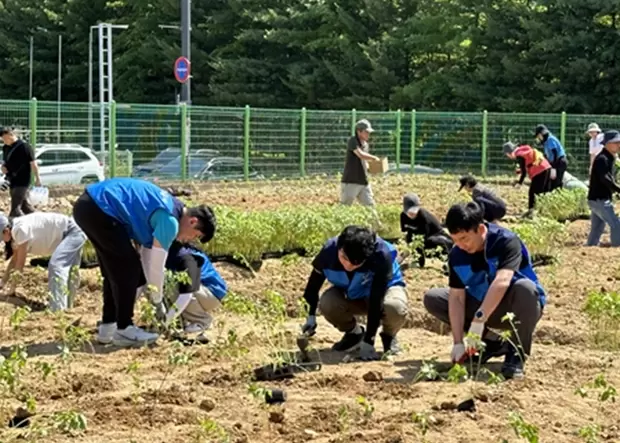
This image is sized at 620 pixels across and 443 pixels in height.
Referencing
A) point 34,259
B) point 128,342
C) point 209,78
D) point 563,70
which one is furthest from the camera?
point 209,78

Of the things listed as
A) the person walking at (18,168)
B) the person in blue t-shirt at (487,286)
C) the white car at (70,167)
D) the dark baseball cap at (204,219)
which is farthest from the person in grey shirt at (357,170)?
the white car at (70,167)

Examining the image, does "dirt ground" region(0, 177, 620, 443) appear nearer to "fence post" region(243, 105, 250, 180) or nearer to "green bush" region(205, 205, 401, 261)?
"green bush" region(205, 205, 401, 261)

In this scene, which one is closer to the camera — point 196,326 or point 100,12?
point 196,326

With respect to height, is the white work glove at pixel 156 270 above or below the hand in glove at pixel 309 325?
above

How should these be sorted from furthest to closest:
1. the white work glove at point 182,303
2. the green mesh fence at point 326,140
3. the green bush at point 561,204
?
the green mesh fence at point 326,140, the green bush at point 561,204, the white work glove at point 182,303

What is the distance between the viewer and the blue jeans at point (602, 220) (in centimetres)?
1352

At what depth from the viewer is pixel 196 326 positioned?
7.93 m

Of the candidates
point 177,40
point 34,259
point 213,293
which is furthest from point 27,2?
point 213,293

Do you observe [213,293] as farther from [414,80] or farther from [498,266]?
[414,80]

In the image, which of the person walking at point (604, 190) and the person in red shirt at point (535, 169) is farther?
the person in red shirt at point (535, 169)

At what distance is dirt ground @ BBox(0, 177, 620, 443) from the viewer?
17.2 feet

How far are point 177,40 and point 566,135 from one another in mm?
17780

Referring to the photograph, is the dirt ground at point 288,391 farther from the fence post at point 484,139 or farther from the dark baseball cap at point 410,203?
the fence post at point 484,139

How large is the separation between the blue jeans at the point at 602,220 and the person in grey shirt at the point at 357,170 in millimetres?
2691
